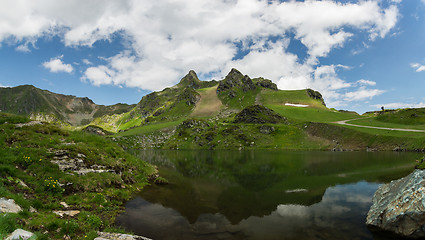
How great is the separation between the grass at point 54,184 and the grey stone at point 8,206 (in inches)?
19.8

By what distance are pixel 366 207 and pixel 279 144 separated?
136 metres

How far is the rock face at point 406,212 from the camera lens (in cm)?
1441

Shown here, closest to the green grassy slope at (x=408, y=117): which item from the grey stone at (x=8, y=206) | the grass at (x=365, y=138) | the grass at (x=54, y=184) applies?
the grass at (x=365, y=138)

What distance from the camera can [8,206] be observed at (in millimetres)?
11672

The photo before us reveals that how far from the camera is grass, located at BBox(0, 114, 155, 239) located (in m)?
12.6

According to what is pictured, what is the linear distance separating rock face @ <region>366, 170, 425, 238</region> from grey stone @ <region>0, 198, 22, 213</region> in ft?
90.5

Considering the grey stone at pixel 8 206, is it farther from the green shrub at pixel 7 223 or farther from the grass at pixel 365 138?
the grass at pixel 365 138

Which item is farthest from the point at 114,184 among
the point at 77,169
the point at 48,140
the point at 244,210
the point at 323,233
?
the point at 323,233

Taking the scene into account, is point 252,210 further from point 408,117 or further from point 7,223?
point 408,117

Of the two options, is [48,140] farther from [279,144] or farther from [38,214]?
[279,144]

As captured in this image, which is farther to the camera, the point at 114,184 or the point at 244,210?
the point at 114,184

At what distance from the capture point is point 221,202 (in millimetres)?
24297

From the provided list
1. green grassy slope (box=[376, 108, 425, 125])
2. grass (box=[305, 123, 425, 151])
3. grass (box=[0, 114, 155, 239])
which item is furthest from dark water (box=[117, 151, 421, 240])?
green grassy slope (box=[376, 108, 425, 125])

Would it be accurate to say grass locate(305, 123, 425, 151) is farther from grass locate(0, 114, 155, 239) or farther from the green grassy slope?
grass locate(0, 114, 155, 239)
